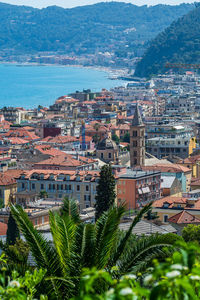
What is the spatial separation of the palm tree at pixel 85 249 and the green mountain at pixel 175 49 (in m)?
138

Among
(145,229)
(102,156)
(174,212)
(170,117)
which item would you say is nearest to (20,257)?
(145,229)

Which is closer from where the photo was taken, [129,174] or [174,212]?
[174,212]

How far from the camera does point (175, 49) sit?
160 metres

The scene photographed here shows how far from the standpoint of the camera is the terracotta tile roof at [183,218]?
976 inches

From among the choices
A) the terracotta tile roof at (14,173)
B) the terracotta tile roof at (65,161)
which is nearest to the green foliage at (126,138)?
the terracotta tile roof at (65,161)

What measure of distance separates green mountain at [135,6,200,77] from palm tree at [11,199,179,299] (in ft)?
453

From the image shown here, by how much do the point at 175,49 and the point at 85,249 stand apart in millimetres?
154703

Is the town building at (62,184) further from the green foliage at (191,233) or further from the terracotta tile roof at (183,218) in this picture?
the green foliage at (191,233)

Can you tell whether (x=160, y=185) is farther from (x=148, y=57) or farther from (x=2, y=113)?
(x=148, y=57)

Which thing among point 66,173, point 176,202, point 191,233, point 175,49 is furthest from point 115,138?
point 175,49

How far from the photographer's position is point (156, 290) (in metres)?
4.22

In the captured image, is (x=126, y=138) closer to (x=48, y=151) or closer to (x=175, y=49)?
(x=48, y=151)

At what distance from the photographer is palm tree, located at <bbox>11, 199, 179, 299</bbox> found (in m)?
6.68

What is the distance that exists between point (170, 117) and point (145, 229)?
48.9m
